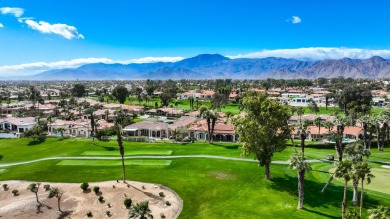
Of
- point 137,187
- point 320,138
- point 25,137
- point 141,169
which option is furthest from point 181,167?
point 25,137

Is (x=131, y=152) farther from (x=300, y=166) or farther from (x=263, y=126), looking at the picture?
(x=300, y=166)

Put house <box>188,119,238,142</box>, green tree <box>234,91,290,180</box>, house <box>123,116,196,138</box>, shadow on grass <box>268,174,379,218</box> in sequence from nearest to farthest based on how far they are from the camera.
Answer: shadow on grass <box>268,174,379,218</box> → green tree <box>234,91,290,180</box> → house <box>188,119,238,142</box> → house <box>123,116,196,138</box>

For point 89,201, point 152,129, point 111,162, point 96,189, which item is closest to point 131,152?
point 111,162

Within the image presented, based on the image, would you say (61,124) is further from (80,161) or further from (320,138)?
(320,138)

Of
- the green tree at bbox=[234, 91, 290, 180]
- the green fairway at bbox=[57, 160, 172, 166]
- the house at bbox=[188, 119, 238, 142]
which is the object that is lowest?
the green fairway at bbox=[57, 160, 172, 166]

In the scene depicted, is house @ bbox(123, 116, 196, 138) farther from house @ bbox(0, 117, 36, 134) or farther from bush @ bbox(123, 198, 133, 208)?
bush @ bbox(123, 198, 133, 208)

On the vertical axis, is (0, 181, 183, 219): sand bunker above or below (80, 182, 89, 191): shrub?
below

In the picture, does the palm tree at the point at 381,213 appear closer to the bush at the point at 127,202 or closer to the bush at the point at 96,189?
the bush at the point at 127,202

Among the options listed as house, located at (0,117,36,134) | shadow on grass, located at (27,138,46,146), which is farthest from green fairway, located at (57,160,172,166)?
house, located at (0,117,36,134)
